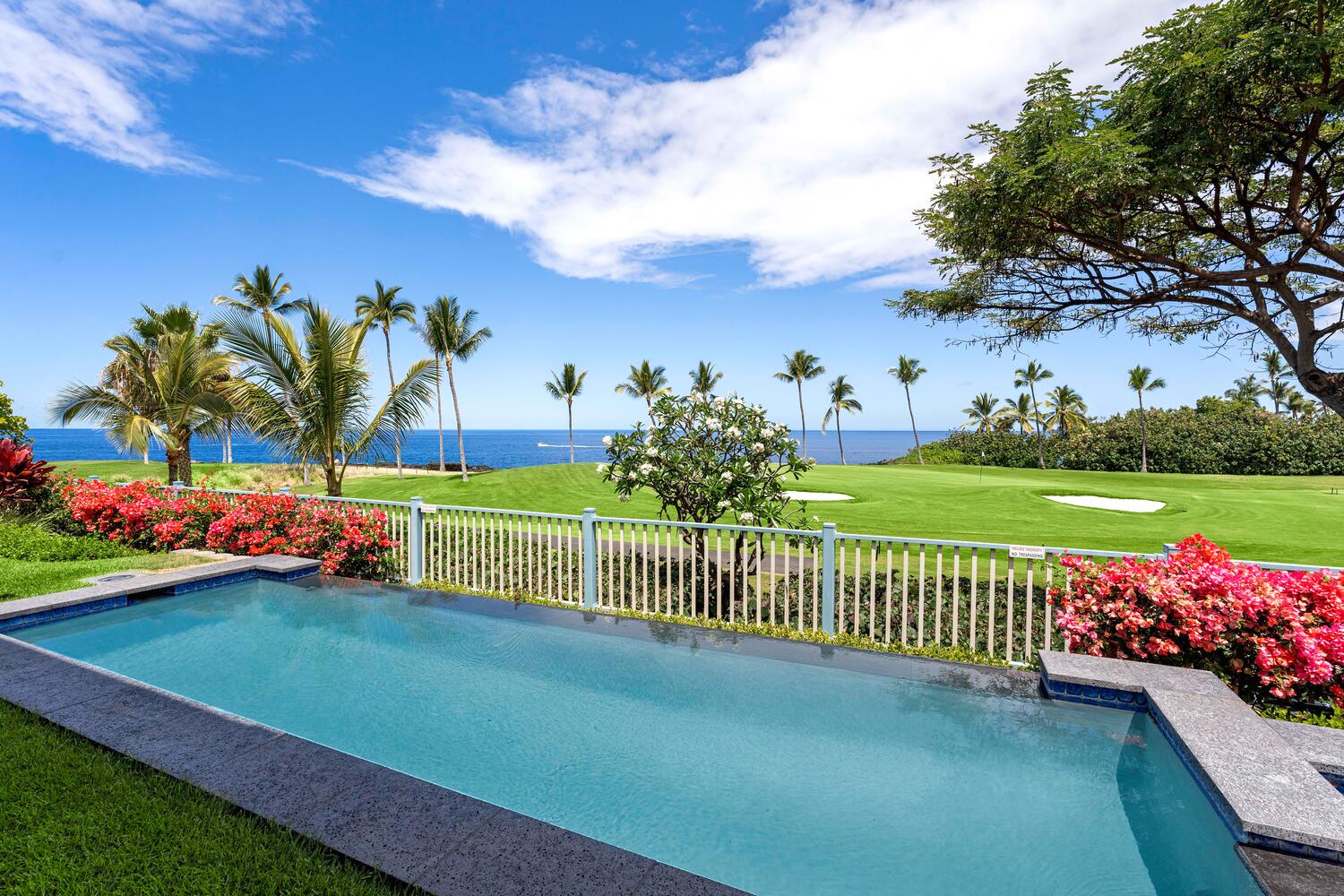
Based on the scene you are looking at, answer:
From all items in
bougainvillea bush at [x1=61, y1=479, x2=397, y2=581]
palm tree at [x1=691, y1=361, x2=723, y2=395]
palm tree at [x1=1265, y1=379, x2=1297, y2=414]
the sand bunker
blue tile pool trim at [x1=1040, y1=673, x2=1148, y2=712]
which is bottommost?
the sand bunker

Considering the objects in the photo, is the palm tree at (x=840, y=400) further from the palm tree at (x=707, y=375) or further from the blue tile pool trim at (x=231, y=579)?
the blue tile pool trim at (x=231, y=579)

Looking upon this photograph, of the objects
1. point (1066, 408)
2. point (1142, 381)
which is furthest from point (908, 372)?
point (1142, 381)

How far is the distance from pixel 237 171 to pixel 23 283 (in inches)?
786

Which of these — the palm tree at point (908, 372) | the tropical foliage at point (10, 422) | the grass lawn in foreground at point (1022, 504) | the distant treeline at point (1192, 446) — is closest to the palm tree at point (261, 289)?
the grass lawn in foreground at point (1022, 504)

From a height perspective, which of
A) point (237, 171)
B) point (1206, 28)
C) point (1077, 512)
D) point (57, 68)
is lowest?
point (1077, 512)

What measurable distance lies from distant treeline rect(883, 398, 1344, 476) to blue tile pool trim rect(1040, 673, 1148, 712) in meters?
34.9

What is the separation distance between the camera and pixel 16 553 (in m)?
7.07

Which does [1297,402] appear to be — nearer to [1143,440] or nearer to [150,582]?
[1143,440]

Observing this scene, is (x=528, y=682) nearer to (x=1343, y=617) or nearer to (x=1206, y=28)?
(x=1343, y=617)

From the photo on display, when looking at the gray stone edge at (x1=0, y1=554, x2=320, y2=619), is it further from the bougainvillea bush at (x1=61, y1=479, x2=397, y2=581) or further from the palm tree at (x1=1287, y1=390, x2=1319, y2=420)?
the palm tree at (x1=1287, y1=390, x2=1319, y2=420)

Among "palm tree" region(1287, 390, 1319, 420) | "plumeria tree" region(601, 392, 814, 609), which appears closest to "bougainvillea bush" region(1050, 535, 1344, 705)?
"plumeria tree" region(601, 392, 814, 609)

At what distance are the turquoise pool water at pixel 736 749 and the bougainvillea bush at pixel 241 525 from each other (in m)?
1.82

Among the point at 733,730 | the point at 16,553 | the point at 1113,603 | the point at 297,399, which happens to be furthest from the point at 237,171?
the point at 1113,603

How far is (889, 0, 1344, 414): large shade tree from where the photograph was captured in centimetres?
568
